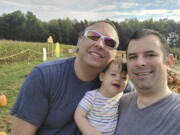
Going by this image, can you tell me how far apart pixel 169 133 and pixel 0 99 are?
16.0ft

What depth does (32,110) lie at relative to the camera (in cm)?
208

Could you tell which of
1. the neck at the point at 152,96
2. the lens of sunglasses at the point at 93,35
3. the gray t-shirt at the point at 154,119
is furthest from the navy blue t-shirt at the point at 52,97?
the neck at the point at 152,96

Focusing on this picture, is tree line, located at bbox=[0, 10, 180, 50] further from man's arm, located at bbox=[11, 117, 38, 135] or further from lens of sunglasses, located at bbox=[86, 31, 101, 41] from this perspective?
man's arm, located at bbox=[11, 117, 38, 135]

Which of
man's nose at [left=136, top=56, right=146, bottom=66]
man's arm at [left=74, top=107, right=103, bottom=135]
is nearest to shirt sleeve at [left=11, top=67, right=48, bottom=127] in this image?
man's arm at [left=74, top=107, right=103, bottom=135]

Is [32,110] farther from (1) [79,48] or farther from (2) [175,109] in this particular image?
(2) [175,109]

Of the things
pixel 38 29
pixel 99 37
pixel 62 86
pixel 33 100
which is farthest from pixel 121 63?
pixel 38 29

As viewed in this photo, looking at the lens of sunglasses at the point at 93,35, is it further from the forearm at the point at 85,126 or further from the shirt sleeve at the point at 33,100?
the forearm at the point at 85,126

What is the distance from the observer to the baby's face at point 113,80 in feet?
7.41

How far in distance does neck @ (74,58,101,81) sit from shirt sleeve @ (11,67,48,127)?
35 centimetres

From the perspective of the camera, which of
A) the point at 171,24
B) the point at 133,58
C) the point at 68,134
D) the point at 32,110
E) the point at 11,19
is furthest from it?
the point at 171,24

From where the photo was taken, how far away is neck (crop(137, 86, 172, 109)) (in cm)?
183

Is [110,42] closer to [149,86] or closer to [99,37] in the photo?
[99,37]

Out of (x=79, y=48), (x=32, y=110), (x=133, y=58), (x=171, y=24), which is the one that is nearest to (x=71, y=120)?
(x=32, y=110)

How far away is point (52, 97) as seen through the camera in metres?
2.13
